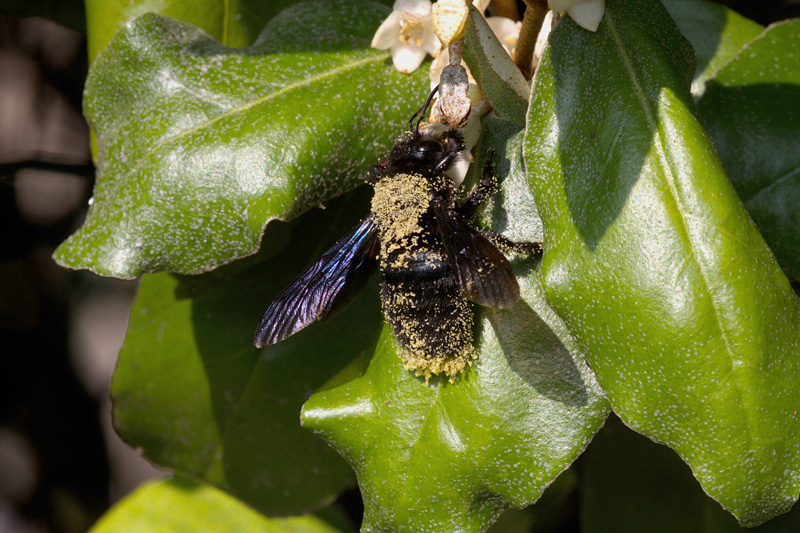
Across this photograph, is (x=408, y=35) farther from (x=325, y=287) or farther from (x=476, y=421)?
(x=476, y=421)

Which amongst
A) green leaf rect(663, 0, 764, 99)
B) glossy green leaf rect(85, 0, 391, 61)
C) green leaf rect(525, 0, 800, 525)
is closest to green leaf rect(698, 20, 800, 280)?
green leaf rect(663, 0, 764, 99)

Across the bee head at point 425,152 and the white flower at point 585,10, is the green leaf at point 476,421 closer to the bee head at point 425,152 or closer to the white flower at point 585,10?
the bee head at point 425,152

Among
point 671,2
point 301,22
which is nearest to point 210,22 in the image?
point 301,22

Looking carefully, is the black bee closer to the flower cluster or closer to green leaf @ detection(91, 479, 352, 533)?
the flower cluster

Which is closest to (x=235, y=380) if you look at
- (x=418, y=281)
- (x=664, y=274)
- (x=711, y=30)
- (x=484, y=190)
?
(x=418, y=281)

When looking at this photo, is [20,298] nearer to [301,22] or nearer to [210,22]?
[210,22]

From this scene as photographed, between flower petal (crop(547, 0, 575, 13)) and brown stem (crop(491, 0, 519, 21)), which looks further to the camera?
brown stem (crop(491, 0, 519, 21))
